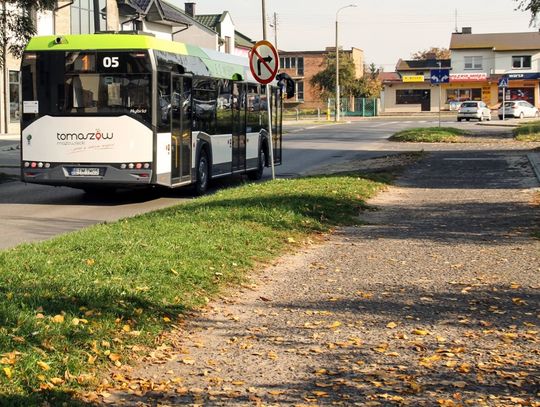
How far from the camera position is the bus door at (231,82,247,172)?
813 inches

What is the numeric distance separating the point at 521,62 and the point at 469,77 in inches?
218

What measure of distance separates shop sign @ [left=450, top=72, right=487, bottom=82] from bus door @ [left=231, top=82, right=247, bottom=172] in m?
76.6

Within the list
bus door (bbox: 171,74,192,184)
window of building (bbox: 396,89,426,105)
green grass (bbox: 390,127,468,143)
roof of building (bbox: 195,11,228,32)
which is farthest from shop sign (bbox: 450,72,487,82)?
bus door (bbox: 171,74,192,184)

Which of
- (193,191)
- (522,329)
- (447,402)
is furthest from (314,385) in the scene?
(193,191)

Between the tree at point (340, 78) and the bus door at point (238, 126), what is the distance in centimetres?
7663

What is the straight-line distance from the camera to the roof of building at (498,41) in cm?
9400

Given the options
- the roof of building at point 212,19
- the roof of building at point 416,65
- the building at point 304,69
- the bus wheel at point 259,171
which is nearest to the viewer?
the bus wheel at point 259,171

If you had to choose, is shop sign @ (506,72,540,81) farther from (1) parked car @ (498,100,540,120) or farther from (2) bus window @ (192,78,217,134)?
(2) bus window @ (192,78,217,134)

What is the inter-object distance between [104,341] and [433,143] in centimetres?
3251

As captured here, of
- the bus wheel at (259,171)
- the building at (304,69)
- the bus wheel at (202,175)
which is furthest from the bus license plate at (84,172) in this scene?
the building at (304,69)

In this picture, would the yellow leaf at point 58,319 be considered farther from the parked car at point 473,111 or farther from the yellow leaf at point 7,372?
the parked car at point 473,111

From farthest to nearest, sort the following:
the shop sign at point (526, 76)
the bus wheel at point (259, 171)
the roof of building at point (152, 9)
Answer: the shop sign at point (526, 76)
the roof of building at point (152, 9)
the bus wheel at point (259, 171)

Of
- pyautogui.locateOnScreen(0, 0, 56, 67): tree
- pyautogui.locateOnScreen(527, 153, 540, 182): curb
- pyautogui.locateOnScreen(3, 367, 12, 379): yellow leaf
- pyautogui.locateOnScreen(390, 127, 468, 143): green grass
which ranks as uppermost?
pyautogui.locateOnScreen(0, 0, 56, 67): tree

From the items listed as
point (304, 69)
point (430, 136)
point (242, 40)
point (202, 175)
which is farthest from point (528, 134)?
point (304, 69)
